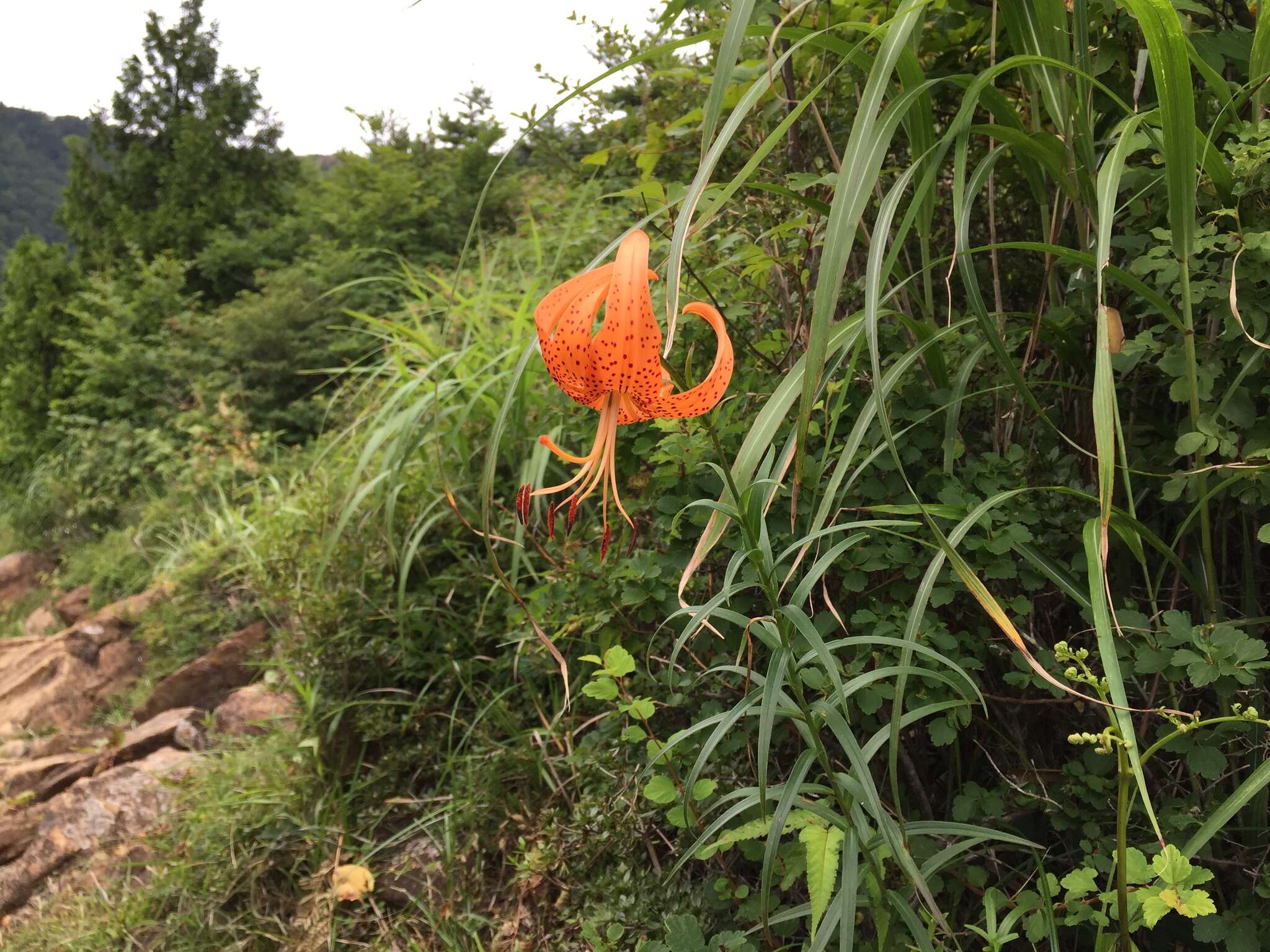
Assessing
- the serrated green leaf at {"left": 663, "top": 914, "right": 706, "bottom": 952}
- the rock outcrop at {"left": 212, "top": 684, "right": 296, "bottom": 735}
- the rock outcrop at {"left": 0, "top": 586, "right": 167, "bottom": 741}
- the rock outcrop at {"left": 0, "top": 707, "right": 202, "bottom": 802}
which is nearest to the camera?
the serrated green leaf at {"left": 663, "top": 914, "right": 706, "bottom": 952}

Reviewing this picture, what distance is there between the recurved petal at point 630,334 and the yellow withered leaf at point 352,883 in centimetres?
140

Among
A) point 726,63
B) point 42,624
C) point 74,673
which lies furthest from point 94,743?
point 726,63

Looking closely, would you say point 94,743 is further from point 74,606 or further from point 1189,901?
point 1189,901

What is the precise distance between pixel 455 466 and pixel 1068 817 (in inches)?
68.9

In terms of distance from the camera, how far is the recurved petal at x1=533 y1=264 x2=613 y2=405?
75 centimetres

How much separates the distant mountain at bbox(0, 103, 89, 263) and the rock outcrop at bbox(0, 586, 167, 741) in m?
18.5

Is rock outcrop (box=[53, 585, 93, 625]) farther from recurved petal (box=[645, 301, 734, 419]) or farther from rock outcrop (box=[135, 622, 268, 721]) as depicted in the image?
recurved petal (box=[645, 301, 734, 419])

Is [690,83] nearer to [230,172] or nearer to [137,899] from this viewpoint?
[137,899]

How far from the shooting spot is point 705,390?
2.67 feet

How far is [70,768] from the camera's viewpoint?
3.20m

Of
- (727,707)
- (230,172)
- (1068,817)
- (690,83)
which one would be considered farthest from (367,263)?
(1068,817)

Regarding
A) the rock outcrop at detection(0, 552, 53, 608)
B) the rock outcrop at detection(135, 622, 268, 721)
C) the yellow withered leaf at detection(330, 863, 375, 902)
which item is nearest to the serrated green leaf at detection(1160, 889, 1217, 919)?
the yellow withered leaf at detection(330, 863, 375, 902)

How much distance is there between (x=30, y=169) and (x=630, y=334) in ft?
87.7

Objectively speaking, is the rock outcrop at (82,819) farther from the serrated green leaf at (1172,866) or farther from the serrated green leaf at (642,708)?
the serrated green leaf at (1172,866)
